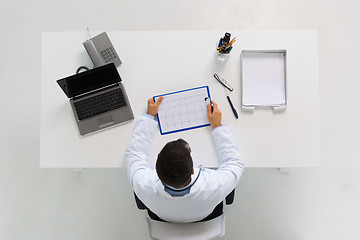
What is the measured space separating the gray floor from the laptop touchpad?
85cm

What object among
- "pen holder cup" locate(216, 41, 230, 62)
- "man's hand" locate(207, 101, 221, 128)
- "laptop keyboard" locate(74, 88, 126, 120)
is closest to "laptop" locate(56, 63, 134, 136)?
"laptop keyboard" locate(74, 88, 126, 120)

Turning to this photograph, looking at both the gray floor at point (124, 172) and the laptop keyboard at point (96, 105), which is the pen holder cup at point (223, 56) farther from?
the gray floor at point (124, 172)

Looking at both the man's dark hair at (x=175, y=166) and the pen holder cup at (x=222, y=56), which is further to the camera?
the pen holder cup at (x=222, y=56)

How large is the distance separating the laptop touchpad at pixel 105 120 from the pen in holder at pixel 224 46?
0.64 metres

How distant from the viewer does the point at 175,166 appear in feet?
3.63

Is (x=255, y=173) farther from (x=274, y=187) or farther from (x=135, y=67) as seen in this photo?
(x=135, y=67)

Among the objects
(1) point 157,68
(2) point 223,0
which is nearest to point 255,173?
(1) point 157,68

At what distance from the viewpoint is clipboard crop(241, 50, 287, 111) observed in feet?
5.03

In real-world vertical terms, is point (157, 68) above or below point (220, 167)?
above

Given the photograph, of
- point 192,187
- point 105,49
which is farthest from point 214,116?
point 105,49

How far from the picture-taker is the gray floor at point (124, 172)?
225 cm

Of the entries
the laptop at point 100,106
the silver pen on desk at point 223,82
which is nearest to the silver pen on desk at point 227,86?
the silver pen on desk at point 223,82
